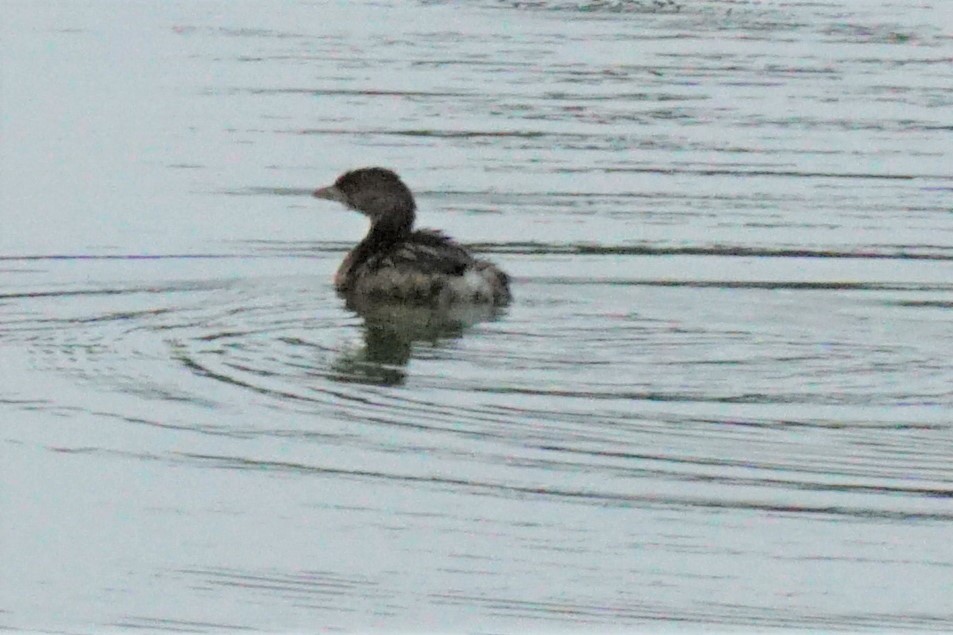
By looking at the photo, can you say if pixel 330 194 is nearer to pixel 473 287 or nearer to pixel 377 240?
pixel 377 240

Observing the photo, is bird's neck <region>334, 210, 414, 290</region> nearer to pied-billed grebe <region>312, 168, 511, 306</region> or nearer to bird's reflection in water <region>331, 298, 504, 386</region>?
pied-billed grebe <region>312, 168, 511, 306</region>

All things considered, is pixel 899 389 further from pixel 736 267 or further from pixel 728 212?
pixel 728 212

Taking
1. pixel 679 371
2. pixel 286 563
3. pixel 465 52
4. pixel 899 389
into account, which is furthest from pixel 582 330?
pixel 465 52

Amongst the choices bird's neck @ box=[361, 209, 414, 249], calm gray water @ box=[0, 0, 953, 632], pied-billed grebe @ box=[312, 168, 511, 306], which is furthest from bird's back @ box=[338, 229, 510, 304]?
bird's neck @ box=[361, 209, 414, 249]

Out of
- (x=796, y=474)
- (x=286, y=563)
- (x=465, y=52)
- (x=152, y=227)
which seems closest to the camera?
(x=286, y=563)

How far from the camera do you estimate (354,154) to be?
54.1 feet

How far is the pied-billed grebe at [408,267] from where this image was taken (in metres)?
11.9

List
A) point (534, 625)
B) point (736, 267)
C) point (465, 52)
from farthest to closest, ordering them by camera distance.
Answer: point (465, 52) < point (736, 267) < point (534, 625)

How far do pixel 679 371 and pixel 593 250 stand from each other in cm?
319

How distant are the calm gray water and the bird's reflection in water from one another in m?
0.03

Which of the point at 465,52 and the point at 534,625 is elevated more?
the point at 465,52

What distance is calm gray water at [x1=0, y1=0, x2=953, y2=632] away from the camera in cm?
759

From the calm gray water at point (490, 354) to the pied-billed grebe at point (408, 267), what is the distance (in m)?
0.20

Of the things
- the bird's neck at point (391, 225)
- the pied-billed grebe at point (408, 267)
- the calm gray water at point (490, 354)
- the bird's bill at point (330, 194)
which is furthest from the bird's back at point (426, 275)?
the bird's bill at point (330, 194)
